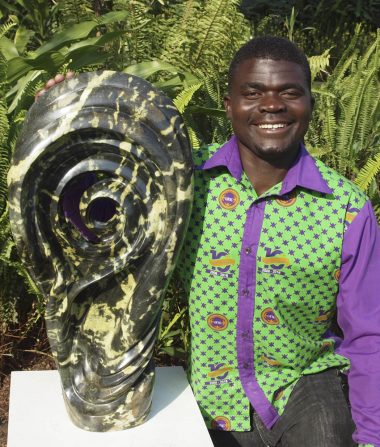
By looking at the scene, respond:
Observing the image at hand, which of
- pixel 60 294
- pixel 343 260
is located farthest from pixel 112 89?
pixel 343 260

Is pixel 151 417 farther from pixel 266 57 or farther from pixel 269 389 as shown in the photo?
pixel 266 57

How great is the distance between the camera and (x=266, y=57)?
6.57 feet

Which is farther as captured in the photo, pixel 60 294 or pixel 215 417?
pixel 215 417

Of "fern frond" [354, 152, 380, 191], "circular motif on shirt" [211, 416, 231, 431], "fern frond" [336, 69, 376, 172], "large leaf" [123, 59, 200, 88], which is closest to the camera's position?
"circular motif on shirt" [211, 416, 231, 431]

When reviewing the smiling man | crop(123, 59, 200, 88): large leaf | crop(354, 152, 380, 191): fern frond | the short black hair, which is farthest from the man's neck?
crop(123, 59, 200, 88): large leaf

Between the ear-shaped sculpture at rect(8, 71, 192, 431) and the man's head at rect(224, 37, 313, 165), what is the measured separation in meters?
0.24

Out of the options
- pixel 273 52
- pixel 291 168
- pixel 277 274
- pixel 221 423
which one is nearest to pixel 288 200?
pixel 291 168

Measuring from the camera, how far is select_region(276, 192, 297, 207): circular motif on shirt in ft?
6.88

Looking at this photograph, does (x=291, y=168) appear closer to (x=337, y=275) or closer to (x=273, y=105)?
A: (x=273, y=105)

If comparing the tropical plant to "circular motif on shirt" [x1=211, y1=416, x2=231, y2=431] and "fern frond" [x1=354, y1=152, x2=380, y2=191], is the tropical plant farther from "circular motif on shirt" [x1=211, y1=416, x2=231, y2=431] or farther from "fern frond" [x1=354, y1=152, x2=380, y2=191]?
"circular motif on shirt" [x1=211, y1=416, x2=231, y2=431]

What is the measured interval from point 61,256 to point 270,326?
2.21 ft

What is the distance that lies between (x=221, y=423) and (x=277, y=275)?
55cm

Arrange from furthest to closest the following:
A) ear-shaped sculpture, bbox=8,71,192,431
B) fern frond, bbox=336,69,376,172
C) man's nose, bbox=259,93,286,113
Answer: fern frond, bbox=336,69,376,172 → man's nose, bbox=259,93,286,113 → ear-shaped sculpture, bbox=8,71,192,431

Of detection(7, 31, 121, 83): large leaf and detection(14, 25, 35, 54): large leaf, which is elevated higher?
detection(14, 25, 35, 54): large leaf
